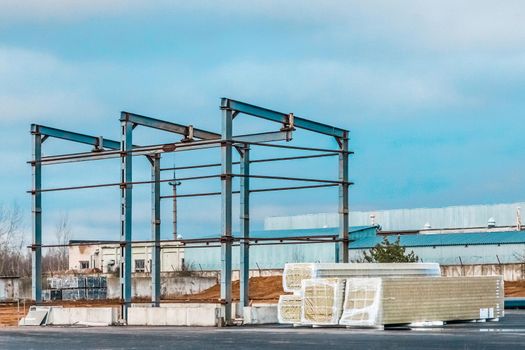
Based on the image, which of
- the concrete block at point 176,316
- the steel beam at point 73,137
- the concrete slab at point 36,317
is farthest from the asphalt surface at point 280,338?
the steel beam at point 73,137

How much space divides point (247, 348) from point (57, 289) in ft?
121

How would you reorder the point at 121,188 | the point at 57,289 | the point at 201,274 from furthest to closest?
the point at 201,274
the point at 57,289
the point at 121,188

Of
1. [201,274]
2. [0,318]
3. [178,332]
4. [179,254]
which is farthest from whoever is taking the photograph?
[179,254]

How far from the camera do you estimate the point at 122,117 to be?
30516 mm

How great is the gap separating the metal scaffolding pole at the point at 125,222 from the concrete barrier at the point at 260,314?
3.92m

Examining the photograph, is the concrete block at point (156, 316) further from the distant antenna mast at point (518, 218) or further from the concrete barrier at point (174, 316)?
the distant antenna mast at point (518, 218)

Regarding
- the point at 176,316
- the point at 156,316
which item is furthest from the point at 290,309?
the point at 156,316

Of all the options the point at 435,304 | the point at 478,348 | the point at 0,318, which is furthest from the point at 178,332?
the point at 0,318

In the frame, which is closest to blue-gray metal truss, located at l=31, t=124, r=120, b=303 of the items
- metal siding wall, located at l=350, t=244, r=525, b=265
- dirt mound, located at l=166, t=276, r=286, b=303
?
dirt mound, located at l=166, t=276, r=286, b=303

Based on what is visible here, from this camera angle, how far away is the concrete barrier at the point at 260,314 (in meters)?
28.4

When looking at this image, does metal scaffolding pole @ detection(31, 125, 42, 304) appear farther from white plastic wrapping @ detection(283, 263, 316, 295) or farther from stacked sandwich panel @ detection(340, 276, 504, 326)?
stacked sandwich panel @ detection(340, 276, 504, 326)

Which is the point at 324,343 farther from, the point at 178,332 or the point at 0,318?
the point at 0,318

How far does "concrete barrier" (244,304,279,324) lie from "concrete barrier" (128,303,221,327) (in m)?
0.87

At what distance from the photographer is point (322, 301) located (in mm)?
26031
